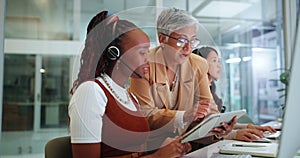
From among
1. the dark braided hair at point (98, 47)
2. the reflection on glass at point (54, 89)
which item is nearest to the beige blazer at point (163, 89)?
the dark braided hair at point (98, 47)

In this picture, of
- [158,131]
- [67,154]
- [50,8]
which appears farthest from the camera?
[50,8]

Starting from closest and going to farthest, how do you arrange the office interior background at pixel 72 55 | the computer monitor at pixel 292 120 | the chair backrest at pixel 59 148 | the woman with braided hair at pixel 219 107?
the computer monitor at pixel 292 120 < the chair backrest at pixel 59 148 < the office interior background at pixel 72 55 < the woman with braided hair at pixel 219 107

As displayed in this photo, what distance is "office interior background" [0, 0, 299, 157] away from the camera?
3.24 ft

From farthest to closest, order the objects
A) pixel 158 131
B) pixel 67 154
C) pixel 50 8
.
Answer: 1. pixel 50 8
2. pixel 158 131
3. pixel 67 154

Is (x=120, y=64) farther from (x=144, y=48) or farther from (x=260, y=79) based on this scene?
(x=260, y=79)

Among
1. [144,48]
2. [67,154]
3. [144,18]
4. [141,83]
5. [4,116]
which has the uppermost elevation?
[144,18]

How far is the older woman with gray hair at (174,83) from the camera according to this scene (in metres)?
0.98

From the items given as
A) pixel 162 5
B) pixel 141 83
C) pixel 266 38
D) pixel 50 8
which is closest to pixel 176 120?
pixel 141 83

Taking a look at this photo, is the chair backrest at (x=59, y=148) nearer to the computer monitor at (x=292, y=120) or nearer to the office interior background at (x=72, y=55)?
the office interior background at (x=72, y=55)

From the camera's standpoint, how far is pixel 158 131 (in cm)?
98

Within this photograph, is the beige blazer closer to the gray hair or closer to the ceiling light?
the gray hair

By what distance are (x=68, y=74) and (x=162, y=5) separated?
0.42 meters

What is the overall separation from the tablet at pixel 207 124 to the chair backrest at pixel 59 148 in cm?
40

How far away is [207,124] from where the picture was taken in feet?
3.51
